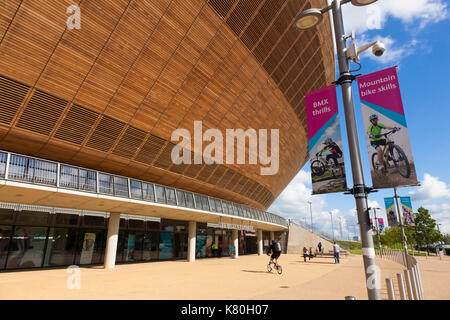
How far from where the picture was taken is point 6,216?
14672mm

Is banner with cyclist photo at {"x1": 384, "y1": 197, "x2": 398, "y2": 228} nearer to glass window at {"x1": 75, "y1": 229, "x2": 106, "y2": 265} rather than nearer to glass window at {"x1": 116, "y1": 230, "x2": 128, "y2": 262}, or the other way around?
glass window at {"x1": 116, "y1": 230, "x2": 128, "y2": 262}

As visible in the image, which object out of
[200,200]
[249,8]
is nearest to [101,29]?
[249,8]

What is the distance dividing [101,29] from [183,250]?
19844mm

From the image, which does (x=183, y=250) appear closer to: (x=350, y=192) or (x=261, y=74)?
(x=261, y=74)

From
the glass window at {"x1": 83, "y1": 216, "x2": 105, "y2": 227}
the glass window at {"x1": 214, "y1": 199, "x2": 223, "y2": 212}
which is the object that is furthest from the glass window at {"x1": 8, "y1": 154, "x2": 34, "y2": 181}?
the glass window at {"x1": 214, "y1": 199, "x2": 223, "y2": 212}

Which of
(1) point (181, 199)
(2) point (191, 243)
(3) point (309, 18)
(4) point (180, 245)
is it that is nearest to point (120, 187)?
(1) point (181, 199)

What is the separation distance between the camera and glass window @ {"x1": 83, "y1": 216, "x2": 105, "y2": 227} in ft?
59.0

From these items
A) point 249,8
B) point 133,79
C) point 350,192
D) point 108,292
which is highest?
point 249,8

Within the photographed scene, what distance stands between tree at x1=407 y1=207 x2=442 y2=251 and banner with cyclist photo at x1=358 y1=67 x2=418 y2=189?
153 ft

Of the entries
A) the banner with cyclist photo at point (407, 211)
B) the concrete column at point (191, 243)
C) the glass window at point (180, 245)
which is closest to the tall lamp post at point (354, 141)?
the banner with cyclist photo at point (407, 211)

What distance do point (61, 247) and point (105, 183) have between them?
6.07 metres

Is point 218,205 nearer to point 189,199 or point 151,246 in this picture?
point 189,199

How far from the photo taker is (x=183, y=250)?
2520cm
